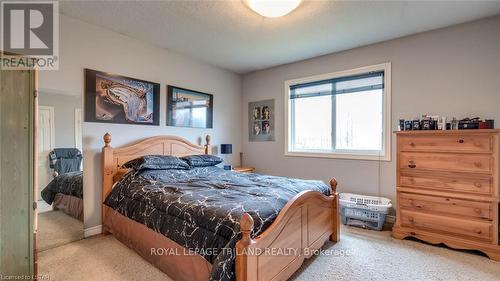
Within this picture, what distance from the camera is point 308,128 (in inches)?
163

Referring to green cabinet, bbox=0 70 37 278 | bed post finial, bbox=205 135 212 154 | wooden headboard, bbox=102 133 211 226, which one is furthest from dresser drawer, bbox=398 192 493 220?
green cabinet, bbox=0 70 37 278

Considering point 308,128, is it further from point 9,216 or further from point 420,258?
point 9,216

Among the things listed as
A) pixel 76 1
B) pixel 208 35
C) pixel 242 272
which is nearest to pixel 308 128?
pixel 208 35

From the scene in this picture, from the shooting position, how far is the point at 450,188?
2.52 metres

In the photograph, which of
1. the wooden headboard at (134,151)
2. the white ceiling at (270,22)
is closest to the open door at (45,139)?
the wooden headboard at (134,151)

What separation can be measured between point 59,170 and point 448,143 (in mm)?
4110

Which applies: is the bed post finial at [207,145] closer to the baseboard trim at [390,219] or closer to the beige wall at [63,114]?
the beige wall at [63,114]

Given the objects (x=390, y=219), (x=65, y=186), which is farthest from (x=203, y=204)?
(x=390, y=219)

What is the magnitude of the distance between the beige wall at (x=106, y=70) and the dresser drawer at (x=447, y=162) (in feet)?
9.79

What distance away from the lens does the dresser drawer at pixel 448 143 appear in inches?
93.2

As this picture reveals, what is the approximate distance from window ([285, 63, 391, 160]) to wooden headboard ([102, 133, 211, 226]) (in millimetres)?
1779

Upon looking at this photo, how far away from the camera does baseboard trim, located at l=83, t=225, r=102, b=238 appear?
9.14ft

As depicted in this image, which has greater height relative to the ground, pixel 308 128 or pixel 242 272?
pixel 308 128

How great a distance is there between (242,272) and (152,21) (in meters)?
2.76
